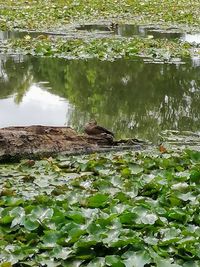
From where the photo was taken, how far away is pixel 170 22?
69.3ft

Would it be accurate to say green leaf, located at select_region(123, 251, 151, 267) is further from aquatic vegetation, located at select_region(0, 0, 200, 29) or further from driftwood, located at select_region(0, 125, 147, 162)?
aquatic vegetation, located at select_region(0, 0, 200, 29)

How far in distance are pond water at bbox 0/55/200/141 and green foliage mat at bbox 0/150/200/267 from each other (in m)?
2.03

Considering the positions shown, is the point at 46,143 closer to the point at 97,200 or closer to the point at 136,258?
the point at 97,200

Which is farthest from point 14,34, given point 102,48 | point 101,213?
point 101,213

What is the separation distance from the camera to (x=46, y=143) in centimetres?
674

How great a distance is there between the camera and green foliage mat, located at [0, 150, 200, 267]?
407cm

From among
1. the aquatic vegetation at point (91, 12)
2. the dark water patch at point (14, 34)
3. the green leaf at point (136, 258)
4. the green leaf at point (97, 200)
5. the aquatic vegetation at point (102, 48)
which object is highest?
the aquatic vegetation at point (91, 12)

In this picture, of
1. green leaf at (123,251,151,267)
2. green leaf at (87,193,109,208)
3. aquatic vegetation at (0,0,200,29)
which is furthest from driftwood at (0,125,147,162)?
aquatic vegetation at (0,0,200,29)

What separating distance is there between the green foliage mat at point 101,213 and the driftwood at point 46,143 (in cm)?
33

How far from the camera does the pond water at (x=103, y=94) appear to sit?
8.94m

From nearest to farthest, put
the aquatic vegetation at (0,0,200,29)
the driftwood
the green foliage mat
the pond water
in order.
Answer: the green foliage mat < the driftwood < the pond water < the aquatic vegetation at (0,0,200,29)

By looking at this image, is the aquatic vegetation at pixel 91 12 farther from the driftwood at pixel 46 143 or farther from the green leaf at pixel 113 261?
the green leaf at pixel 113 261

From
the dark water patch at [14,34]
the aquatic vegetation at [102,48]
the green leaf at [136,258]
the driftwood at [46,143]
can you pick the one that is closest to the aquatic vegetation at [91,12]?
the dark water patch at [14,34]

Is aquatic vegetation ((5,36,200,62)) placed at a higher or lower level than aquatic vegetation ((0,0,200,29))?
lower
